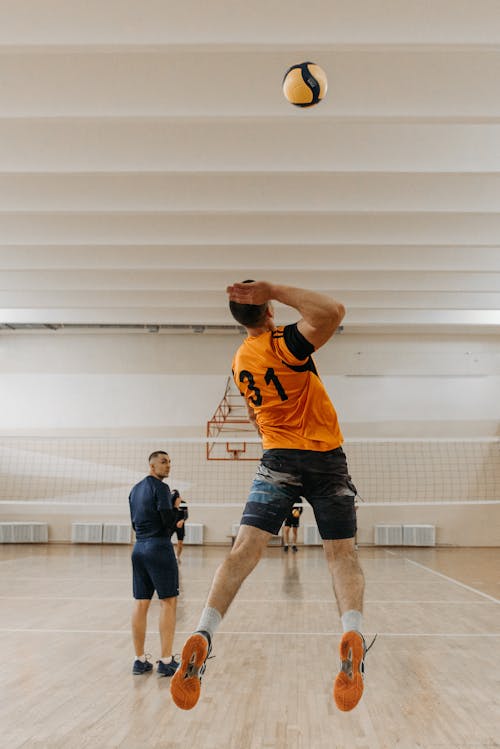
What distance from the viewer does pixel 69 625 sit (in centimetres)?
797

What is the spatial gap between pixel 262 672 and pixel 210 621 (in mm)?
2985

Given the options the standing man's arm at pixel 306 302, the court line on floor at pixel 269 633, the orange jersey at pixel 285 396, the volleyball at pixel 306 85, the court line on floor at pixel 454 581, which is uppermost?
the volleyball at pixel 306 85

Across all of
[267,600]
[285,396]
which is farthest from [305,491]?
[267,600]

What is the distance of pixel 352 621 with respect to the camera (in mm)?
3322

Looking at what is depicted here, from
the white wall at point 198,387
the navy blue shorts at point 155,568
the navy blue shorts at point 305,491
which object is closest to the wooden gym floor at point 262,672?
the navy blue shorts at point 155,568

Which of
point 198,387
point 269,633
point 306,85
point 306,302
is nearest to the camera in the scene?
point 306,302

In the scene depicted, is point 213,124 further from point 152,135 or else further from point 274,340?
point 274,340

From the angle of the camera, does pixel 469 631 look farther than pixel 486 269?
No

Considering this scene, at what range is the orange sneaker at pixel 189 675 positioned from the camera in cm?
310

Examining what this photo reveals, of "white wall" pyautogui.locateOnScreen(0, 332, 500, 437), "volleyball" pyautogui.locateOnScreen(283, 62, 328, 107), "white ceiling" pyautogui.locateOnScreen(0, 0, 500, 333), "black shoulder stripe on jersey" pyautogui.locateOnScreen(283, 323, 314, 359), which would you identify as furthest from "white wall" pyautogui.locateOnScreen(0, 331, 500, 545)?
"black shoulder stripe on jersey" pyautogui.locateOnScreen(283, 323, 314, 359)

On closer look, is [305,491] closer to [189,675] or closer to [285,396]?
[285,396]

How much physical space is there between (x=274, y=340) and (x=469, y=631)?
5.48 metres

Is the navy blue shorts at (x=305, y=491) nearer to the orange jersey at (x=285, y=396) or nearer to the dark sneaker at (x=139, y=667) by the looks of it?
the orange jersey at (x=285, y=396)

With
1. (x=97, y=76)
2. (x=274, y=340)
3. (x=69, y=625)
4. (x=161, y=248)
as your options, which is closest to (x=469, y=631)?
(x=69, y=625)
